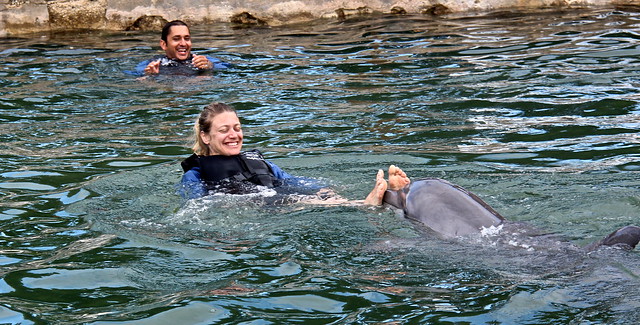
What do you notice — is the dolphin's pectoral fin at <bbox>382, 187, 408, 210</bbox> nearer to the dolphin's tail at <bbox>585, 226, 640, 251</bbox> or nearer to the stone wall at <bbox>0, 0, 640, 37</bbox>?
the dolphin's tail at <bbox>585, 226, 640, 251</bbox>

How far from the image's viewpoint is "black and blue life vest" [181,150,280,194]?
6.03 metres

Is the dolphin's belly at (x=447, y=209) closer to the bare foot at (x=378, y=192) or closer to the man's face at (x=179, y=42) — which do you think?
the bare foot at (x=378, y=192)

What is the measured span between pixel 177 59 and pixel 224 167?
15.6 ft

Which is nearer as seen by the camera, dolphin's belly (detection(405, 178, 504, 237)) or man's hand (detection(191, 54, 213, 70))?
dolphin's belly (detection(405, 178, 504, 237))

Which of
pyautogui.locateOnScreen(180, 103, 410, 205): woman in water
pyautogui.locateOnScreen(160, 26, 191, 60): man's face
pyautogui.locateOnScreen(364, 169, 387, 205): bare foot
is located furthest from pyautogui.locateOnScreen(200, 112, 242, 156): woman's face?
pyautogui.locateOnScreen(160, 26, 191, 60): man's face

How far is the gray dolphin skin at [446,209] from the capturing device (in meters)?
4.75

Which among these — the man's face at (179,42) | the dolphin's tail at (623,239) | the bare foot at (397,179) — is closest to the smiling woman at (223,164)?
the bare foot at (397,179)

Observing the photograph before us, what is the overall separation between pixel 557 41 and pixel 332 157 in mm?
5489

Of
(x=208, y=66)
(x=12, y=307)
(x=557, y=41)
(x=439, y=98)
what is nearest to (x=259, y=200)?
(x=12, y=307)

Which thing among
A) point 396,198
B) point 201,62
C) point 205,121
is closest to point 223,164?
point 205,121

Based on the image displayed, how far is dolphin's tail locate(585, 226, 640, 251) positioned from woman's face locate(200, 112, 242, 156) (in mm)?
2699

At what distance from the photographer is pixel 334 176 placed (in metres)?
6.45

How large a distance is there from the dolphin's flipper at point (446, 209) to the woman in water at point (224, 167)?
877mm

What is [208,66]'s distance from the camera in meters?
10.3
